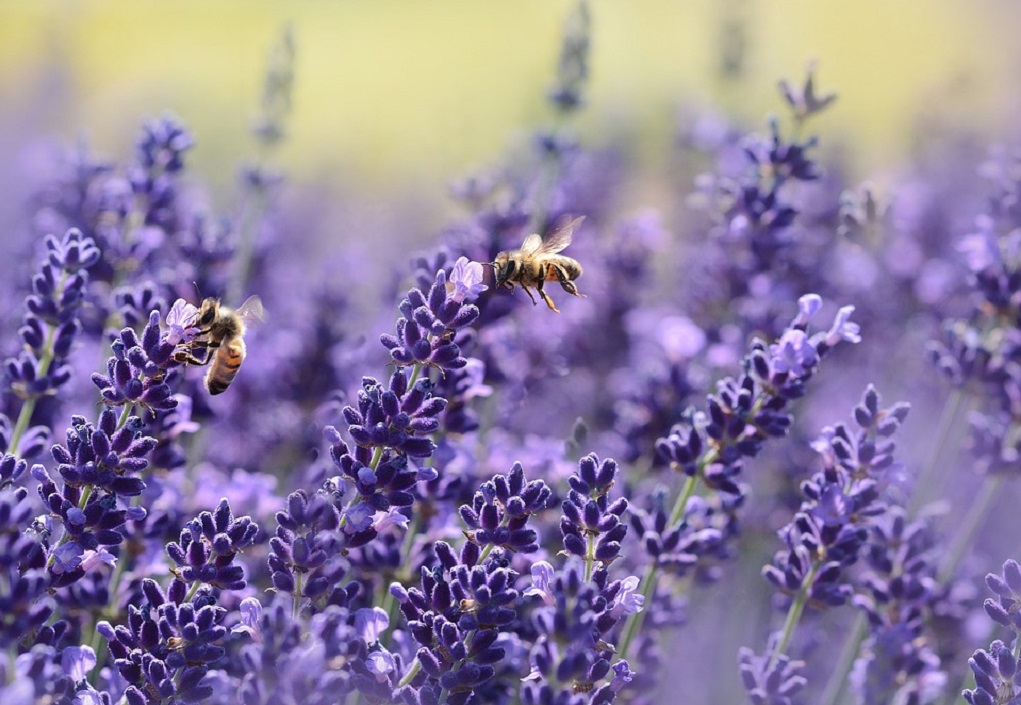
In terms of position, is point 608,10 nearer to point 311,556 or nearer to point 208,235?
point 208,235

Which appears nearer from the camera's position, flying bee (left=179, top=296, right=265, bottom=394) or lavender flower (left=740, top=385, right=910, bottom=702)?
lavender flower (left=740, top=385, right=910, bottom=702)

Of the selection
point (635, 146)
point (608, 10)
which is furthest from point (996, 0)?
point (635, 146)

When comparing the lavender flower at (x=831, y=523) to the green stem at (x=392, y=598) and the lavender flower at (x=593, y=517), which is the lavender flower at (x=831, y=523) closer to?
the lavender flower at (x=593, y=517)

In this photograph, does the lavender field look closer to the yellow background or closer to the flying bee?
the flying bee

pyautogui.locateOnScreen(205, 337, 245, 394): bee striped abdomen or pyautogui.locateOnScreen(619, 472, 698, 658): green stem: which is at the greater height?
pyautogui.locateOnScreen(205, 337, 245, 394): bee striped abdomen

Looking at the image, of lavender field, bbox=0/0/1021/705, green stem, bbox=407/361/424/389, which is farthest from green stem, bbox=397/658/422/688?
green stem, bbox=407/361/424/389

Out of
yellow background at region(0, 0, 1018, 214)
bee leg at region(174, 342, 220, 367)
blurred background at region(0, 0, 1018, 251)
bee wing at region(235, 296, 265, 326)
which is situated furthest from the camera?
yellow background at region(0, 0, 1018, 214)

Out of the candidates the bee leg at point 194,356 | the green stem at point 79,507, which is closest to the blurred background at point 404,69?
the bee leg at point 194,356

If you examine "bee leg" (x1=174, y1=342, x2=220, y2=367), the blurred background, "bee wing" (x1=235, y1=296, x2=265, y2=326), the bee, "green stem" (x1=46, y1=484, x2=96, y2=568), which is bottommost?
"green stem" (x1=46, y1=484, x2=96, y2=568)
